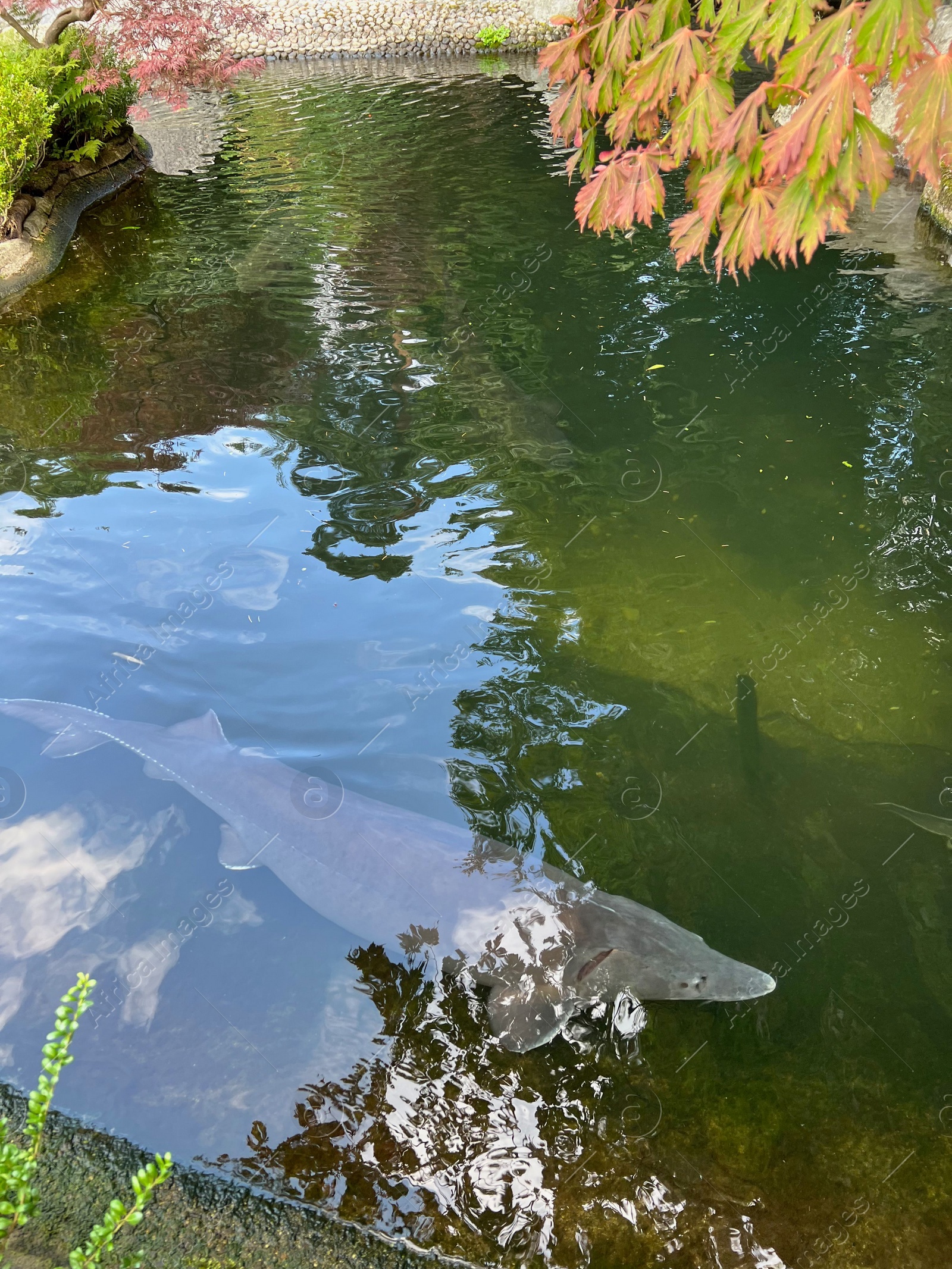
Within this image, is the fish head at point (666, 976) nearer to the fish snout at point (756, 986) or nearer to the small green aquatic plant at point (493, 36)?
the fish snout at point (756, 986)

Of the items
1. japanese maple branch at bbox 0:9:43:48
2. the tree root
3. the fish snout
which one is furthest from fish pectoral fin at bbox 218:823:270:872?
japanese maple branch at bbox 0:9:43:48

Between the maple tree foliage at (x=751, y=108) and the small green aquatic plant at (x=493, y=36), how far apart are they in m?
24.9

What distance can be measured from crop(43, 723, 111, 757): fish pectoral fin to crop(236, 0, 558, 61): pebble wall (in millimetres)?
25298

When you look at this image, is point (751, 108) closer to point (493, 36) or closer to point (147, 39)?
point (147, 39)

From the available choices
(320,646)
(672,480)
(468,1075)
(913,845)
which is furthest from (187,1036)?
(672,480)

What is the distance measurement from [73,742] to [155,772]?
56 cm

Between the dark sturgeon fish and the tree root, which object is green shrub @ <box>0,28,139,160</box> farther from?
the dark sturgeon fish

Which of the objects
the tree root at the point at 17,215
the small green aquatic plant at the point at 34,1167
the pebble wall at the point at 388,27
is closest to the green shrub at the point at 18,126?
the tree root at the point at 17,215

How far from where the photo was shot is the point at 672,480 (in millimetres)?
6059

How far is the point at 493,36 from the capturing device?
77.0 ft

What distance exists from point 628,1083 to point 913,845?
169 centimetres

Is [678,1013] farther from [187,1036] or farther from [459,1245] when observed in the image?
[187,1036]

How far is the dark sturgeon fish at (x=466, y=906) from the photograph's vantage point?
3.34 meters

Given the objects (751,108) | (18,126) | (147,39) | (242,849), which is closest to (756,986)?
(242,849)
